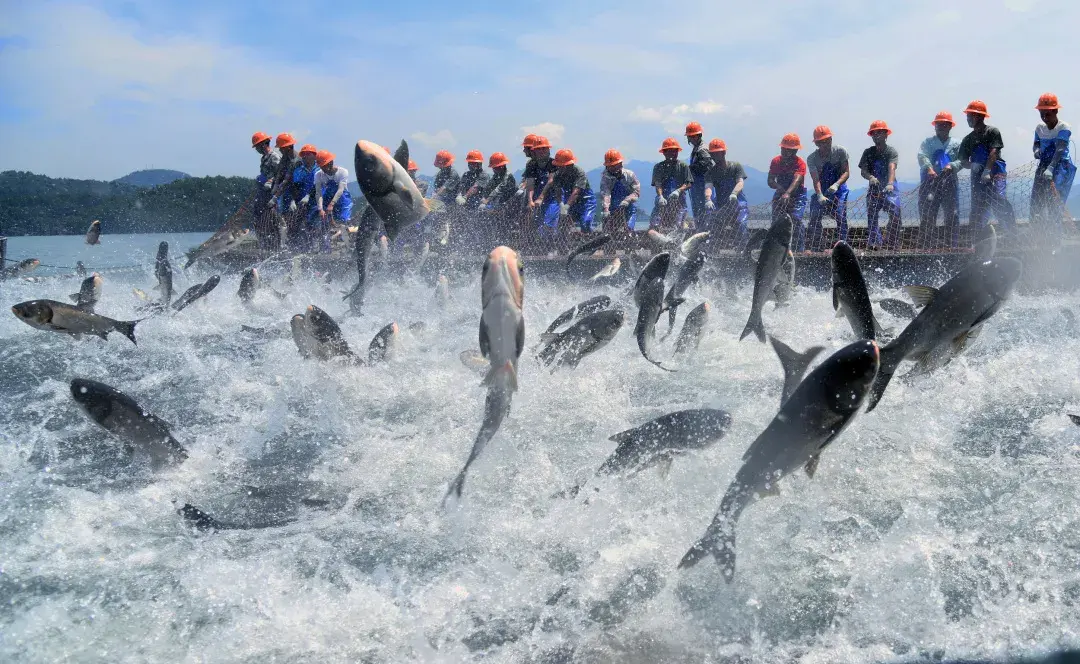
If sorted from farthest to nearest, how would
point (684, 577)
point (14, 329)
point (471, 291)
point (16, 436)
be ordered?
point (471, 291) < point (14, 329) < point (16, 436) < point (684, 577)

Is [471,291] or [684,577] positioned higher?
[471,291]

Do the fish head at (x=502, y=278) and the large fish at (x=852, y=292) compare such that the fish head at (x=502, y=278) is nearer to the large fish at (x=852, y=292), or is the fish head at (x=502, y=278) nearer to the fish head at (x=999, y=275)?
the large fish at (x=852, y=292)

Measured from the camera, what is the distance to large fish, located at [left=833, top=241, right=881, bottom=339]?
5090 millimetres

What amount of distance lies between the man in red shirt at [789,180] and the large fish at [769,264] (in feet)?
19.9

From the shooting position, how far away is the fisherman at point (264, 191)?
17.3 metres

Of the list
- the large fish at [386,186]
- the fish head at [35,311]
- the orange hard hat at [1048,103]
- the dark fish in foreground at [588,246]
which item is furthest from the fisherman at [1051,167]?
the fish head at [35,311]

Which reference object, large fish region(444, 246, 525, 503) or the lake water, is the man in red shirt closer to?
the lake water

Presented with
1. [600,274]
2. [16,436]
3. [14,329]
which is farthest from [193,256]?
[16,436]

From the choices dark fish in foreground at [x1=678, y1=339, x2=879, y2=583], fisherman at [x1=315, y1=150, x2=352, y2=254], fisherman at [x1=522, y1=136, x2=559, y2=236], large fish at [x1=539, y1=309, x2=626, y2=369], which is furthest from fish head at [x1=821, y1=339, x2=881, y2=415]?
fisherman at [x1=315, y1=150, x2=352, y2=254]

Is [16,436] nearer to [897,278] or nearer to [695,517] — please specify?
[695,517]

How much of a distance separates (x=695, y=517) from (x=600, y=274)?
27.4 ft

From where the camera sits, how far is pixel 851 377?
3533 millimetres

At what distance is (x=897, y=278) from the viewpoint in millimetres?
12469

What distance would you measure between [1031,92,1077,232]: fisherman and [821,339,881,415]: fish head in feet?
35.5
